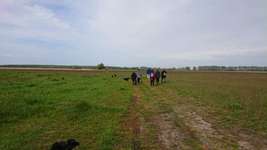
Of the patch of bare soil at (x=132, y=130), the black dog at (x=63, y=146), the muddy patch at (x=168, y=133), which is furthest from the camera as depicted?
the muddy patch at (x=168, y=133)

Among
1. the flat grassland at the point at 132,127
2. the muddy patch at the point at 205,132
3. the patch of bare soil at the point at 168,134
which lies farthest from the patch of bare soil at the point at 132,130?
the muddy patch at the point at 205,132

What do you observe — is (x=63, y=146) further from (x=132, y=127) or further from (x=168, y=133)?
(x=168, y=133)

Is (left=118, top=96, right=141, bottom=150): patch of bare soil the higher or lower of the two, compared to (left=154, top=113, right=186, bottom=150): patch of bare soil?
higher

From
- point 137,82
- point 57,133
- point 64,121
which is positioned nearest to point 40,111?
point 64,121

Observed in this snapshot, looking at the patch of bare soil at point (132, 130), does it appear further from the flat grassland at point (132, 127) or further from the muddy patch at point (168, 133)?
the muddy patch at point (168, 133)

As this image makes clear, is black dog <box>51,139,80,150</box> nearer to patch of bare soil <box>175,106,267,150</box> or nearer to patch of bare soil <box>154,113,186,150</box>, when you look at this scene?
patch of bare soil <box>154,113,186,150</box>

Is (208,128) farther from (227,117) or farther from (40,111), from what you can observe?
(40,111)

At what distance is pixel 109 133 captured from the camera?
5.69 meters

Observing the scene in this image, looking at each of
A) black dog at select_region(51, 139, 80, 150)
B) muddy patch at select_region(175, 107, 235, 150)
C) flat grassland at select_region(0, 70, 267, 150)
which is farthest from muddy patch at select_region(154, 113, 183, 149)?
black dog at select_region(51, 139, 80, 150)

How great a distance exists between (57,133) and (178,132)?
397cm

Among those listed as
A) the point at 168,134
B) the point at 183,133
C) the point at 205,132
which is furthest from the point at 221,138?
the point at 168,134

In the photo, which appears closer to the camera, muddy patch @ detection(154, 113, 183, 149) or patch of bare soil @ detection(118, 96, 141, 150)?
patch of bare soil @ detection(118, 96, 141, 150)

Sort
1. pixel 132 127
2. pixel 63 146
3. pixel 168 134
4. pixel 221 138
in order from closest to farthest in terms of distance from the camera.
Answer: pixel 63 146 → pixel 221 138 → pixel 168 134 → pixel 132 127

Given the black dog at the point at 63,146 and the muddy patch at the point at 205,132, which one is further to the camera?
the muddy patch at the point at 205,132
